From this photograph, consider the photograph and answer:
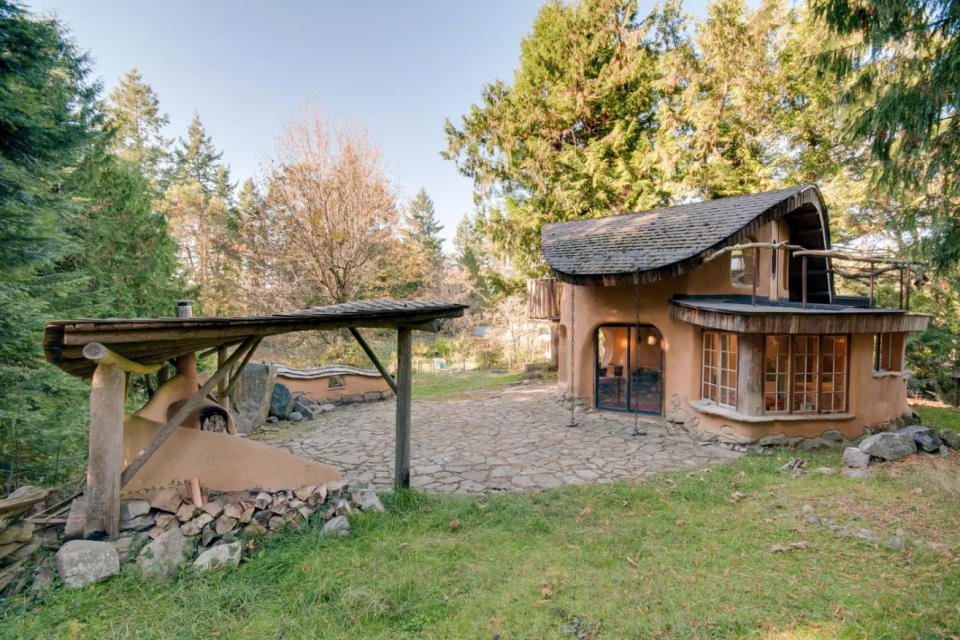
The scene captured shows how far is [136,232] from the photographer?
9.42 metres

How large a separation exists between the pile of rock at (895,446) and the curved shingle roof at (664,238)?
144 inches

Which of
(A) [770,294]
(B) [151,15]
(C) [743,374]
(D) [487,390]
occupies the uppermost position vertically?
(B) [151,15]

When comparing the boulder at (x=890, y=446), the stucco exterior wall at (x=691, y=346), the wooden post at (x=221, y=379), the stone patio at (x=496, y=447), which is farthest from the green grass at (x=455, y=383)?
the boulder at (x=890, y=446)

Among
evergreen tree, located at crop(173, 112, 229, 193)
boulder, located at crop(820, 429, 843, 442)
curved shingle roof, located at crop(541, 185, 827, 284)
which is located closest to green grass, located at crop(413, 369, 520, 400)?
curved shingle roof, located at crop(541, 185, 827, 284)

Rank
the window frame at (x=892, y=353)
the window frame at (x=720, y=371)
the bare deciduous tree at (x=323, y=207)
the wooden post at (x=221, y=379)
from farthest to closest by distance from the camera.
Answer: the bare deciduous tree at (x=323, y=207) → the window frame at (x=892, y=353) → the window frame at (x=720, y=371) → the wooden post at (x=221, y=379)

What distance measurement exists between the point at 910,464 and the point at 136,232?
1539 centimetres

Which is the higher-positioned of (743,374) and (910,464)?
(743,374)

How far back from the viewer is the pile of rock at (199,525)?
3.06m

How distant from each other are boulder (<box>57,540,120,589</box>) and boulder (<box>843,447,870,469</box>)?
8.67m

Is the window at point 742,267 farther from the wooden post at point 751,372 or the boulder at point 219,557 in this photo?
the boulder at point 219,557

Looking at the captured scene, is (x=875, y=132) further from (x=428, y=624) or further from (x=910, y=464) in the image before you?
(x=428, y=624)

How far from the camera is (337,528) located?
3850mm

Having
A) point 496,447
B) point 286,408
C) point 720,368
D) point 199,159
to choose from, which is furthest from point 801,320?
point 199,159

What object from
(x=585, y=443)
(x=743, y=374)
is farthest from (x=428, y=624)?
(x=743, y=374)
